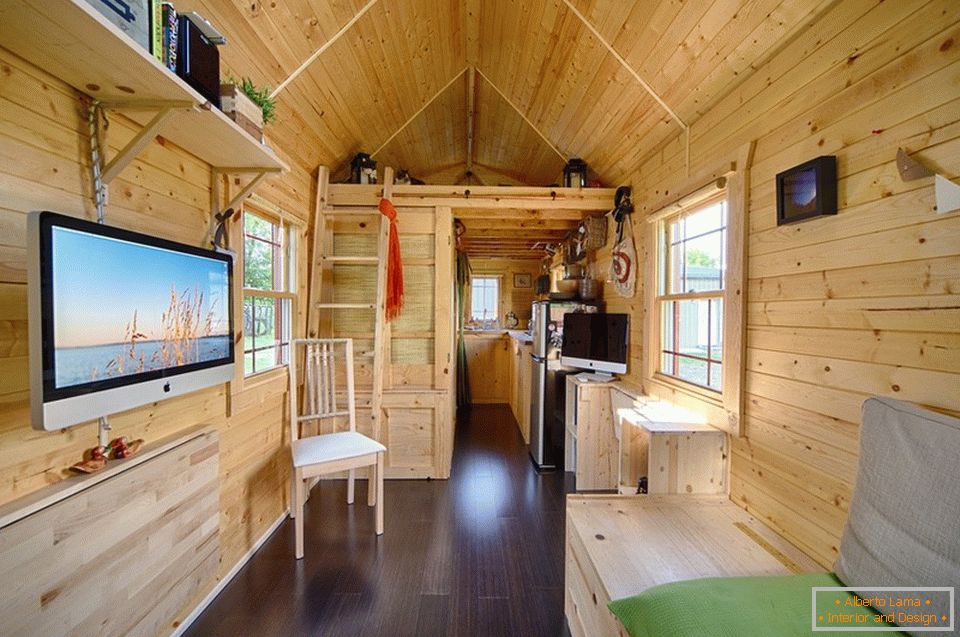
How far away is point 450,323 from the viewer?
3180mm

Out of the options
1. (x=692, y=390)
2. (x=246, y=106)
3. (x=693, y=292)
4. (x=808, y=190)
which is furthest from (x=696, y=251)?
(x=246, y=106)

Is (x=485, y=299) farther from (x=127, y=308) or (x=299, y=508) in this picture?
(x=127, y=308)

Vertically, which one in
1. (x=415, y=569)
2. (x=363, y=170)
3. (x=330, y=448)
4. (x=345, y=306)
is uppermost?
(x=363, y=170)

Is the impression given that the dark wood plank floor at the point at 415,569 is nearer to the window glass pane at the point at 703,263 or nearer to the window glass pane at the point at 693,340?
the window glass pane at the point at 693,340

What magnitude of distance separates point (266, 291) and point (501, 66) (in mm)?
2245

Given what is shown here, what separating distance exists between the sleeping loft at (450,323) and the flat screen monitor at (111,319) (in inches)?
0.4

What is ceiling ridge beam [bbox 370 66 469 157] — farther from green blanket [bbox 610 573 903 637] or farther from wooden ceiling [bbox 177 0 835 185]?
green blanket [bbox 610 573 903 637]

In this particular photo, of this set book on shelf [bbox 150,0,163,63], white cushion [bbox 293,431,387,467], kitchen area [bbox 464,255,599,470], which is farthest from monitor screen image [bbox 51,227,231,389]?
kitchen area [bbox 464,255,599,470]

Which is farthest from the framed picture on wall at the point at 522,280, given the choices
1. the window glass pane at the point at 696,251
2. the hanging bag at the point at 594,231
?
the window glass pane at the point at 696,251

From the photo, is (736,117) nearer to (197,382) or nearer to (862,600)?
(862,600)

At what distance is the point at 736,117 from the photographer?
1.73 m

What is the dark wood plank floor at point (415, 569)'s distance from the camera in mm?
1636

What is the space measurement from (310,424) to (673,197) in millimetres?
2829

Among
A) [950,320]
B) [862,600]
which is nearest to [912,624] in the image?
[862,600]
